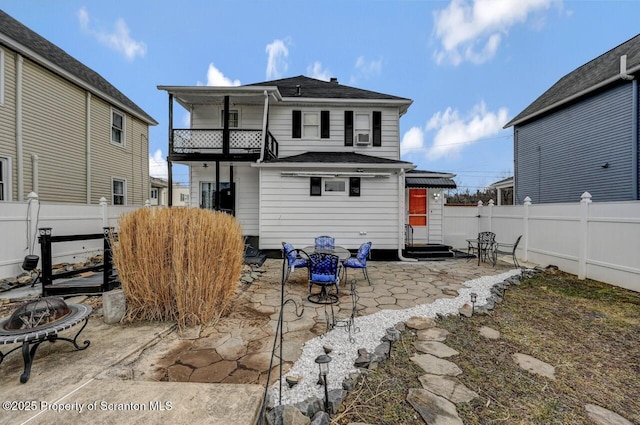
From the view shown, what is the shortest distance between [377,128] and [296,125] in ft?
10.9

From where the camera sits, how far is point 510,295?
17.8ft

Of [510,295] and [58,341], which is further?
[510,295]

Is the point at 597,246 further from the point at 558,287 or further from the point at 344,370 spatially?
the point at 344,370

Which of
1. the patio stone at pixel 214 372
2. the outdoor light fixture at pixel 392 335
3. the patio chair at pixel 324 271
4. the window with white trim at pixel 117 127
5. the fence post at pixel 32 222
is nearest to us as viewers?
the patio stone at pixel 214 372

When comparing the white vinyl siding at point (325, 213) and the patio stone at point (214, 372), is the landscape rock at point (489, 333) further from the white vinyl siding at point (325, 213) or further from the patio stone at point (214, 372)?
the white vinyl siding at point (325, 213)

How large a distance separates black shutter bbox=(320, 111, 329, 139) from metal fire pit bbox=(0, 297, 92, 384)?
9.54 meters

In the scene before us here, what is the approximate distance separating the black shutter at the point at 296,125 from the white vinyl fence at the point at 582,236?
836cm

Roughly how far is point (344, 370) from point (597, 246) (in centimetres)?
734

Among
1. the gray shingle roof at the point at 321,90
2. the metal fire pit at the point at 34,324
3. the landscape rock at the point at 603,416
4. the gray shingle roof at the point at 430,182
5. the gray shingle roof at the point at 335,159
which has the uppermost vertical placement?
the gray shingle roof at the point at 321,90

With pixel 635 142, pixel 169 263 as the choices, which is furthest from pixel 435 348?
pixel 635 142

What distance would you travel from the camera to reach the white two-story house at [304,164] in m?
9.05

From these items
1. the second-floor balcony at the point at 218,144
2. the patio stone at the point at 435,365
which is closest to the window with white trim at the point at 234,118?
the second-floor balcony at the point at 218,144

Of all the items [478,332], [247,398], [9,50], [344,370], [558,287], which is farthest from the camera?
[9,50]

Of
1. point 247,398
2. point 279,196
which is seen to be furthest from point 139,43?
point 247,398
